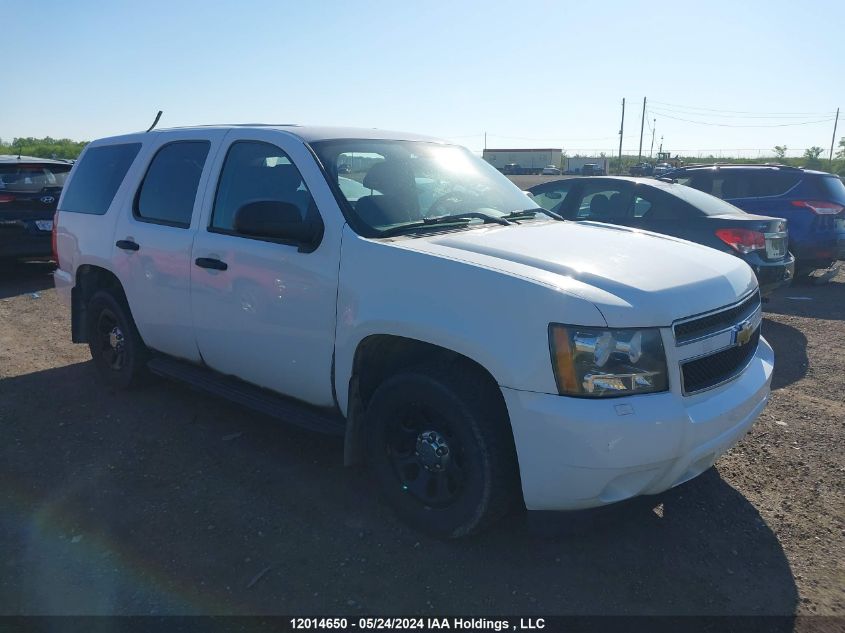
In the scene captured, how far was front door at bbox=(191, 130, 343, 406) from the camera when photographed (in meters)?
3.53

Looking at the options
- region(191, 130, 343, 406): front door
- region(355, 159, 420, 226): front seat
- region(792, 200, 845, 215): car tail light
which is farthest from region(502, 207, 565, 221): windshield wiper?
region(792, 200, 845, 215): car tail light

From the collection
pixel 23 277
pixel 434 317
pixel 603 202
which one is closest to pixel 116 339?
pixel 434 317

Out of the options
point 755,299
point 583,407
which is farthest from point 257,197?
point 755,299

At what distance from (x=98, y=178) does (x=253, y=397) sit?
257cm

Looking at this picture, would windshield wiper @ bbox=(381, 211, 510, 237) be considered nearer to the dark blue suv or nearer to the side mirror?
the side mirror

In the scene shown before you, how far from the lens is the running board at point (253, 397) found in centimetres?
363

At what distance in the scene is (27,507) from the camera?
365cm

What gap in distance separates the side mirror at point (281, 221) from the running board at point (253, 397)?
3.09 feet

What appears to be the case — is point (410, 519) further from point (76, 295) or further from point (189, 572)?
point (76, 295)

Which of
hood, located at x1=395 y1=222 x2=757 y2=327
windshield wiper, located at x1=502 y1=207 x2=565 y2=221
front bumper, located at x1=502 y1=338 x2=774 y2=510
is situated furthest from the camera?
windshield wiper, located at x1=502 y1=207 x2=565 y2=221

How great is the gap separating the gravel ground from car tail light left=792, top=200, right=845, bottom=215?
5171 mm

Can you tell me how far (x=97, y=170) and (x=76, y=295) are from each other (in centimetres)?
104

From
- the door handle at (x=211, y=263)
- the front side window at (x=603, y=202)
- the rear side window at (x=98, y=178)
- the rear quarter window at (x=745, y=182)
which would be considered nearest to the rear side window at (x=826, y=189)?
the rear quarter window at (x=745, y=182)

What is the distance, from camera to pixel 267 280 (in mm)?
3740
